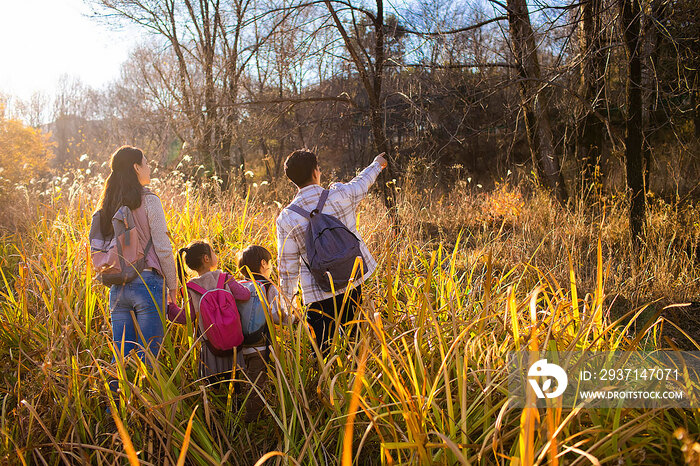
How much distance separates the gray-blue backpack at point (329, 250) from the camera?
260cm

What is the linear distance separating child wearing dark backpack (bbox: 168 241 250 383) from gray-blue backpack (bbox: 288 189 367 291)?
0.45 metres

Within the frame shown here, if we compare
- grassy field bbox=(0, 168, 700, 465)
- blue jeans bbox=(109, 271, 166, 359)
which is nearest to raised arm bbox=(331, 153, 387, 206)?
grassy field bbox=(0, 168, 700, 465)

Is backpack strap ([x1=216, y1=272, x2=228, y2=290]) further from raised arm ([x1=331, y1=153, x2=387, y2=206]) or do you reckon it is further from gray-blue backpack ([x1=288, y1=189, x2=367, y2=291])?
raised arm ([x1=331, y1=153, x2=387, y2=206])

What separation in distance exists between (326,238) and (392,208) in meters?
3.34

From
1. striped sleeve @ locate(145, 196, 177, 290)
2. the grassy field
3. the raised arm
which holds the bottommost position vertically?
the grassy field

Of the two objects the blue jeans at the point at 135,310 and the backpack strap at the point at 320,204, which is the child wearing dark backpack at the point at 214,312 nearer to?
the blue jeans at the point at 135,310

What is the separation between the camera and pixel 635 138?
5.00 metres

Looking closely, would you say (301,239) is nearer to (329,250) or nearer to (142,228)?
(329,250)

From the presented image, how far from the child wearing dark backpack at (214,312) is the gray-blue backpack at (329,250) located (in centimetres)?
45

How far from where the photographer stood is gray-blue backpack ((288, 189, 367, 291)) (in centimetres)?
260

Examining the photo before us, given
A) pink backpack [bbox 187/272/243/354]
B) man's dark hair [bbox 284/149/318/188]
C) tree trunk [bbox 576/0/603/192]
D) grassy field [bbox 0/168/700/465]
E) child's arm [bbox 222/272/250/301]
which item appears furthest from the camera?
tree trunk [bbox 576/0/603/192]

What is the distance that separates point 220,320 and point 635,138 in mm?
4903

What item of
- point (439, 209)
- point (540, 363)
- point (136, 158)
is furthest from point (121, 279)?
point (439, 209)

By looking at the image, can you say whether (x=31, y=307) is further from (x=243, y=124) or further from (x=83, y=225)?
(x=243, y=124)
